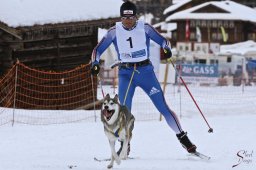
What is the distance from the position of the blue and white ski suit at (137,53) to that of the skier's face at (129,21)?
57 millimetres

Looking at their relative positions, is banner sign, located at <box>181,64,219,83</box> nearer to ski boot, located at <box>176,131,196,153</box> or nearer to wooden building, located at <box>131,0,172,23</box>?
ski boot, located at <box>176,131,196,153</box>

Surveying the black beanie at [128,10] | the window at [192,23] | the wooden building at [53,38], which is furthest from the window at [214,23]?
the black beanie at [128,10]

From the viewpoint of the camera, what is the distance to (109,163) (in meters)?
7.06

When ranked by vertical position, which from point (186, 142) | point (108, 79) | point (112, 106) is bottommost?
point (108, 79)

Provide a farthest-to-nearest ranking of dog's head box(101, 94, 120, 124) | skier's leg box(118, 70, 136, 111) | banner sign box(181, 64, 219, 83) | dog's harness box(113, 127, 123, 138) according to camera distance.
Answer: banner sign box(181, 64, 219, 83) < skier's leg box(118, 70, 136, 111) < dog's harness box(113, 127, 123, 138) < dog's head box(101, 94, 120, 124)

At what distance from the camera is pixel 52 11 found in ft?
54.4

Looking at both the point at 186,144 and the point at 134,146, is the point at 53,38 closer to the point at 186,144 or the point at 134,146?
the point at 134,146

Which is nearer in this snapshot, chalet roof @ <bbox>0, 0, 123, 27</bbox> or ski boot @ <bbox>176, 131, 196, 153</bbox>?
ski boot @ <bbox>176, 131, 196, 153</bbox>

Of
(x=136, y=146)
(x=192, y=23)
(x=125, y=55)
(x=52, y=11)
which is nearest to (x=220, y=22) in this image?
(x=192, y=23)

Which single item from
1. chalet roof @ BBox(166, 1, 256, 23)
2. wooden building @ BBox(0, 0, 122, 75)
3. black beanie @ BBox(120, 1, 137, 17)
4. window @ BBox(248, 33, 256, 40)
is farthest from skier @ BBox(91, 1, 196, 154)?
window @ BBox(248, 33, 256, 40)

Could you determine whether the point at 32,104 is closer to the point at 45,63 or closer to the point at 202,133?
the point at 45,63

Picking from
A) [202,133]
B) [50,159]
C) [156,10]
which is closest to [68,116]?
[202,133]

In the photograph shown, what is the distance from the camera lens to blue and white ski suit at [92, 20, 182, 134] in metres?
7.50

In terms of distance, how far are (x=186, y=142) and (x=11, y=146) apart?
2.57m
